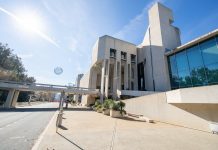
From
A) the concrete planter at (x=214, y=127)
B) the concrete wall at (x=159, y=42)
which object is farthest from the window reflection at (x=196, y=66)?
the concrete wall at (x=159, y=42)

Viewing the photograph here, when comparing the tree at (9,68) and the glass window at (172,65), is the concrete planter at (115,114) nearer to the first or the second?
the glass window at (172,65)

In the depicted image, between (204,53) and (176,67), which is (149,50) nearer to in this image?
(176,67)

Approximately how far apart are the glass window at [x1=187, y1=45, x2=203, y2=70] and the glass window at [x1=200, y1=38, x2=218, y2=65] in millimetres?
512

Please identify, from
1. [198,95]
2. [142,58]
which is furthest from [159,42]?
[198,95]

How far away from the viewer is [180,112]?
12.1 m

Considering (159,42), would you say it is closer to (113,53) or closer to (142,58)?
(142,58)

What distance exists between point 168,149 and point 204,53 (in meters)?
14.2

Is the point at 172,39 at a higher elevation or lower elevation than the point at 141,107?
higher

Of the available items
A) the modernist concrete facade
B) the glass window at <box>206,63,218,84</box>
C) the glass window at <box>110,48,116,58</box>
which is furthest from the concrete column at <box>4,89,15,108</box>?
the glass window at <box>206,63,218,84</box>

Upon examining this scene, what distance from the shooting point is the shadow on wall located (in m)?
9.69

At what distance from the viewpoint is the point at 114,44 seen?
40.8 m

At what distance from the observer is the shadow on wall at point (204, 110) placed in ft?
31.8

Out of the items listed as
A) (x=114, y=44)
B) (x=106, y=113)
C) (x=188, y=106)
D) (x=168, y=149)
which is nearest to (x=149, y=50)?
(x=114, y=44)

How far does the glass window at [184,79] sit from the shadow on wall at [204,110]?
275 inches
